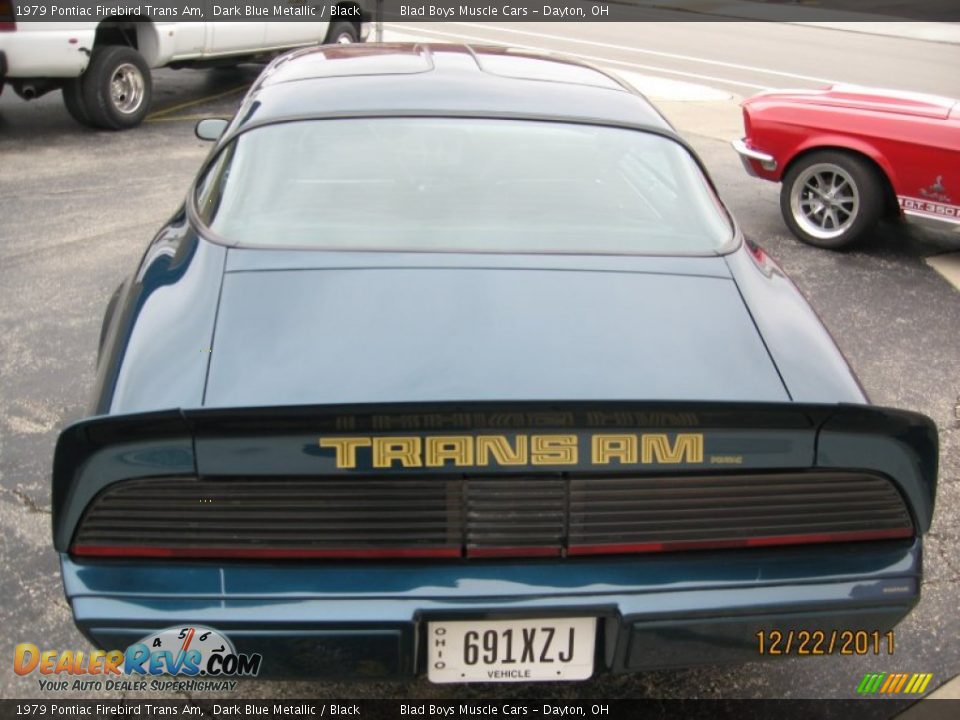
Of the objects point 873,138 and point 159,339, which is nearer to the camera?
point 159,339

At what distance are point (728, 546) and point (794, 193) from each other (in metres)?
4.81

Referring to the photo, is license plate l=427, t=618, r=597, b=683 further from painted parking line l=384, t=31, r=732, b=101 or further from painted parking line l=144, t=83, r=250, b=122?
painted parking line l=384, t=31, r=732, b=101

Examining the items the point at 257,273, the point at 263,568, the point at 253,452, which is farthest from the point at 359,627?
the point at 257,273

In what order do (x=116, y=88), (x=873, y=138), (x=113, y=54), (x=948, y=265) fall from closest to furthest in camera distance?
1. (x=873, y=138)
2. (x=948, y=265)
3. (x=113, y=54)
4. (x=116, y=88)

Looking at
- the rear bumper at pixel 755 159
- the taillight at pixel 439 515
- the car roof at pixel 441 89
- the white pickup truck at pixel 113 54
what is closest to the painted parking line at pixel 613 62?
the white pickup truck at pixel 113 54

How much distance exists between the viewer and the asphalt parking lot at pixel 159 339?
2869 millimetres

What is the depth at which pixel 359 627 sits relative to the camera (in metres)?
2.10

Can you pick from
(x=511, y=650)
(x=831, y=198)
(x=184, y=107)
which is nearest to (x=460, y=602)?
(x=511, y=650)

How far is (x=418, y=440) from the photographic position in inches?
81.3

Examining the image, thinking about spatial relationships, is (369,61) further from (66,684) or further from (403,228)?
(66,684)

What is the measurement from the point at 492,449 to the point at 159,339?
884 millimetres
